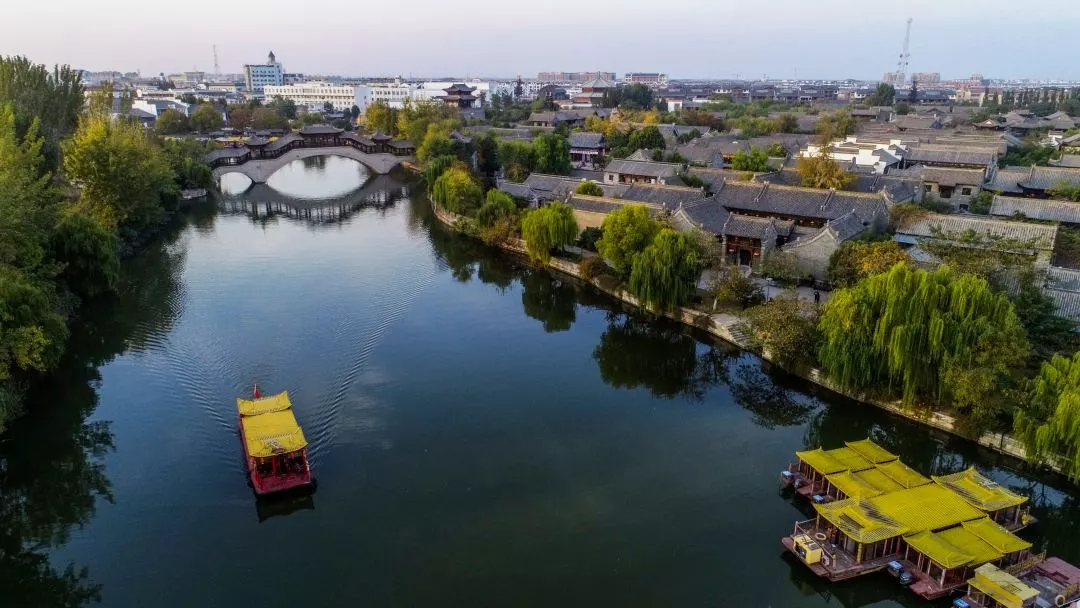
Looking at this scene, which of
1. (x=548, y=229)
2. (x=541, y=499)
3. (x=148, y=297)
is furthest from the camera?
(x=548, y=229)

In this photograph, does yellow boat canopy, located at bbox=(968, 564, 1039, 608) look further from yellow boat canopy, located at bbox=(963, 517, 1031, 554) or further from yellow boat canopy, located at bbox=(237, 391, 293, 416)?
yellow boat canopy, located at bbox=(237, 391, 293, 416)

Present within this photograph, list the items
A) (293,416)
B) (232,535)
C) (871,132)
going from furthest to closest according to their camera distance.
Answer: (871,132) < (293,416) < (232,535)

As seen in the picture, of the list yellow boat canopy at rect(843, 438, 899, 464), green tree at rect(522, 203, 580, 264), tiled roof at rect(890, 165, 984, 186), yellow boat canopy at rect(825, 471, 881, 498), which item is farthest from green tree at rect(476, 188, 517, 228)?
yellow boat canopy at rect(825, 471, 881, 498)

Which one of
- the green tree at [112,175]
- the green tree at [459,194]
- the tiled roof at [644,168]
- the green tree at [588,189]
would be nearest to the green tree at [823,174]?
the tiled roof at [644,168]

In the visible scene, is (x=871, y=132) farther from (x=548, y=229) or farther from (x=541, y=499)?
(x=541, y=499)

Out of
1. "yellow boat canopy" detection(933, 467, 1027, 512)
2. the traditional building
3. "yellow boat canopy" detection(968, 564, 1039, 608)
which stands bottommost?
"yellow boat canopy" detection(968, 564, 1039, 608)

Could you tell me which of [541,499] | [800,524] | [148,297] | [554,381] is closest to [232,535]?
[541,499]

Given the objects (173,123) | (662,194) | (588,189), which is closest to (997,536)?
(662,194)
